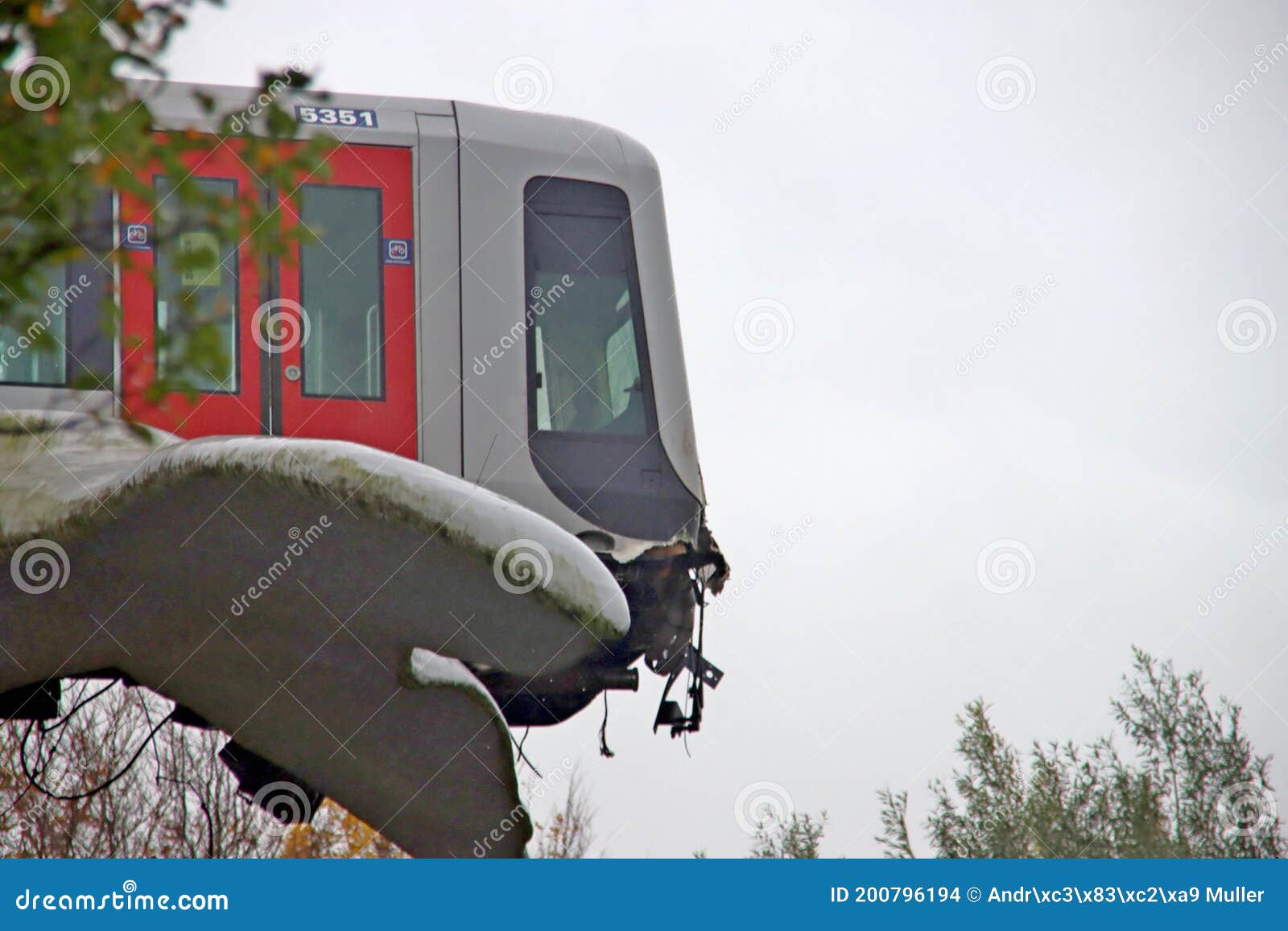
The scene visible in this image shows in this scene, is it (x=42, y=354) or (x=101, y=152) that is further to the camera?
(x=42, y=354)

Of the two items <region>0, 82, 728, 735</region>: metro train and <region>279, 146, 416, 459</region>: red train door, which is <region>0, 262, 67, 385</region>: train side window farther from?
<region>279, 146, 416, 459</region>: red train door

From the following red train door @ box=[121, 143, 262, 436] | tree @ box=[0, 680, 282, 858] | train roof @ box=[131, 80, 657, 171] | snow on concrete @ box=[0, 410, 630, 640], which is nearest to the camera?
snow on concrete @ box=[0, 410, 630, 640]

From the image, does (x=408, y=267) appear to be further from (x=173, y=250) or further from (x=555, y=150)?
(x=173, y=250)

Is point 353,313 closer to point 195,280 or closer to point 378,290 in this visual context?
point 378,290

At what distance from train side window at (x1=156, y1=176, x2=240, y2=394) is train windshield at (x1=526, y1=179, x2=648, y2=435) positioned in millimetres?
1343

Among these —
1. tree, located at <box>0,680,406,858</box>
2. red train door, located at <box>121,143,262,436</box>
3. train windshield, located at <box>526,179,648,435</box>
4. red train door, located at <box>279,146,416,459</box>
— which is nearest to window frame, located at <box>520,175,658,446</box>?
train windshield, located at <box>526,179,648,435</box>

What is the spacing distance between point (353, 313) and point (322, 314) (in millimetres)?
134

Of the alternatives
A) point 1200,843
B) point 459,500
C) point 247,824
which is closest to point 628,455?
point 459,500

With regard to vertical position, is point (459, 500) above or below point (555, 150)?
below

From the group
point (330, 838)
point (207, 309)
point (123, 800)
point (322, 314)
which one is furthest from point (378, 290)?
point (330, 838)

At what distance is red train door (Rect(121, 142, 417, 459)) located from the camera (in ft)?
21.0

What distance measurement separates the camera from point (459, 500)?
4688 mm

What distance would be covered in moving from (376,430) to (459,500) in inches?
78.9

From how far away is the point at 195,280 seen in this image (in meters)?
5.29
